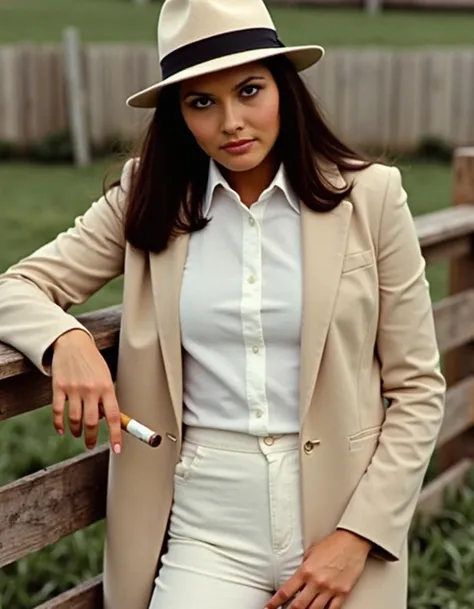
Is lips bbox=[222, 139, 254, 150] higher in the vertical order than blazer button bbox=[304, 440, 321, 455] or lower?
higher

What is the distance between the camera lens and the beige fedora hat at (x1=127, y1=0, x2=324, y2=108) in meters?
2.04

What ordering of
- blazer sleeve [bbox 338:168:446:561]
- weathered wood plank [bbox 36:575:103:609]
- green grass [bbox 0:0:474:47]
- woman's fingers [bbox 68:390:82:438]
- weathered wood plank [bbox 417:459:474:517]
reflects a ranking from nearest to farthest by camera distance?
woman's fingers [bbox 68:390:82:438]
blazer sleeve [bbox 338:168:446:561]
weathered wood plank [bbox 36:575:103:609]
weathered wood plank [bbox 417:459:474:517]
green grass [bbox 0:0:474:47]

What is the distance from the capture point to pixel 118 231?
2250mm

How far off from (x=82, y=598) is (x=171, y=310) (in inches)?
25.5

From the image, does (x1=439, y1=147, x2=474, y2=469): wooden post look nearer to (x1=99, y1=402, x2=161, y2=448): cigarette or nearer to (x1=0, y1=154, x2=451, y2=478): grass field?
(x1=0, y1=154, x2=451, y2=478): grass field

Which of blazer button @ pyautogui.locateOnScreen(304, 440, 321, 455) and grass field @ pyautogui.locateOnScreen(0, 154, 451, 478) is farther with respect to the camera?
grass field @ pyautogui.locateOnScreen(0, 154, 451, 478)

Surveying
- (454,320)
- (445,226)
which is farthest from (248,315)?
(454,320)

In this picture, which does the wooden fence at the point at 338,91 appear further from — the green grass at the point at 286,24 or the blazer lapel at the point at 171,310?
the blazer lapel at the point at 171,310

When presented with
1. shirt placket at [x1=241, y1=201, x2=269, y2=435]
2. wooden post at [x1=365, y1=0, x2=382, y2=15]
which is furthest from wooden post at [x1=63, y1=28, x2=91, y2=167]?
wooden post at [x1=365, y1=0, x2=382, y2=15]

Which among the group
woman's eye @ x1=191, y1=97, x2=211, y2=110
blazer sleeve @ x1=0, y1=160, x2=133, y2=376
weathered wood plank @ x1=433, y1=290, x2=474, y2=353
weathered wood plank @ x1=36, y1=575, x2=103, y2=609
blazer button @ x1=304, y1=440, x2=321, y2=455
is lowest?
weathered wood plank @ x1=36, y1=575, x2=103, y2=609

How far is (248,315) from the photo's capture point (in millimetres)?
2078

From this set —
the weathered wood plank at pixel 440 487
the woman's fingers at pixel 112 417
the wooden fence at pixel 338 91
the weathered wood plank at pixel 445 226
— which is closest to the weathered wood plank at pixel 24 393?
the woman's fingers at pixel 112 417

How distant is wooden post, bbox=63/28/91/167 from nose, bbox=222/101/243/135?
893cm

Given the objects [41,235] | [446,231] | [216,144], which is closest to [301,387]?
[216,144]
